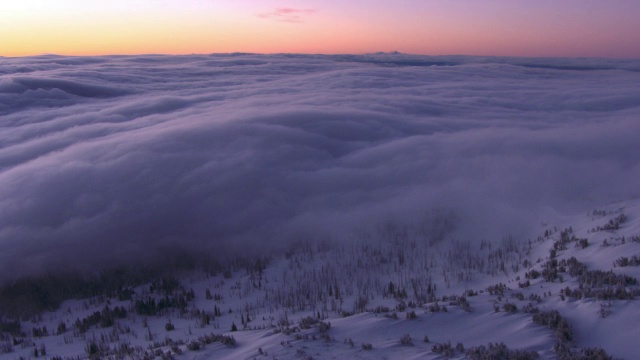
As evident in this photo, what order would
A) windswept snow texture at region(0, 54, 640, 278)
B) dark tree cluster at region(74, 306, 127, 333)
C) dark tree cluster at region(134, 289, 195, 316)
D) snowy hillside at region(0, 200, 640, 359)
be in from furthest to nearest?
1. windswept snow texture at region(0, 54, 640, 278)
2. dark tree cluster at region(134, 289, 195, 316)
3. dark tree cluster at region(74, 306, 127, 333)
4. snowy hillside at region(0, 200, 640, 359)

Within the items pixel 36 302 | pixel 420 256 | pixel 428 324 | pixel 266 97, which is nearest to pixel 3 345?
pixel 36 302

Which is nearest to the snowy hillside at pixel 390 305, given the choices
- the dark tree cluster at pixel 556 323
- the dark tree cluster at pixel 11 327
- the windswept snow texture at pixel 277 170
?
the dark tree cluster at pixel 556 323

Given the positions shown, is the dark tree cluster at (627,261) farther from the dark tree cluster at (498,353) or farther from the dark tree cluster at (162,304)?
the dark tree cluster at (162,304)

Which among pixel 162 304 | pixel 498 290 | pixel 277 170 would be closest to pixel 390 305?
pixel 498 290

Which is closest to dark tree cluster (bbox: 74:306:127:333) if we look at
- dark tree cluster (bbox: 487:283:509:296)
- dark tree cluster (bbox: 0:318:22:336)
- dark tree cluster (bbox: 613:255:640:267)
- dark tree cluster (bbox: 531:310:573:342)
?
dark tree cluster (bbox: 0:318:22:336)

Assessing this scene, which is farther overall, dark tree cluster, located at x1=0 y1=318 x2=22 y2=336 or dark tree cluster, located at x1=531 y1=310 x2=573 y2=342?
dark tree cluster, located at x1=0 y1=318 x2=22 y2=336

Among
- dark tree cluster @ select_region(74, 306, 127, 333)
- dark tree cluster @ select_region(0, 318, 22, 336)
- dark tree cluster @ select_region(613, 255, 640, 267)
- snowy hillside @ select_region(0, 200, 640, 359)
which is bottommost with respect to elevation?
dark tree cluster @ select_region(0, 318, 22, 336)

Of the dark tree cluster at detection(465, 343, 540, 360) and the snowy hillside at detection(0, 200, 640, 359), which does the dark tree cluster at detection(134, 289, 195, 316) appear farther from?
the dark tree cluster at detection(465, 343, 540, 360)

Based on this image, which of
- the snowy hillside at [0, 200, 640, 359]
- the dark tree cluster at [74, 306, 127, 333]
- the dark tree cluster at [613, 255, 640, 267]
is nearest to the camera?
the snowy hillside at [0, 200, 640, 359]
